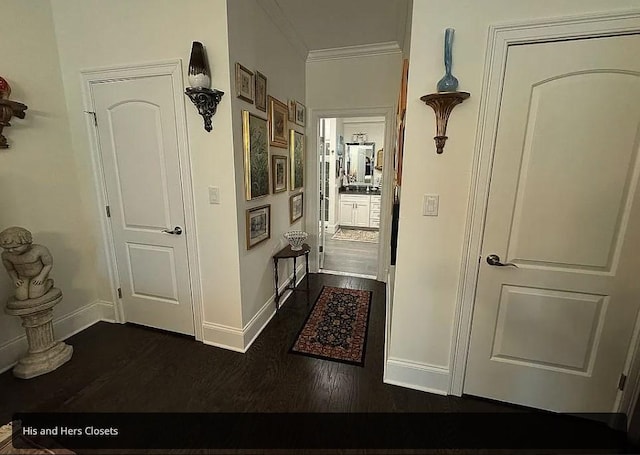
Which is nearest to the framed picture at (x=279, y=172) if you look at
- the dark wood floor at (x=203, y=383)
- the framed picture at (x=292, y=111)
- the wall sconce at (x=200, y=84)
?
the framed picture at (x=292, y=111)

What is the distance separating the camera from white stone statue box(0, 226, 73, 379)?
5.98 ft

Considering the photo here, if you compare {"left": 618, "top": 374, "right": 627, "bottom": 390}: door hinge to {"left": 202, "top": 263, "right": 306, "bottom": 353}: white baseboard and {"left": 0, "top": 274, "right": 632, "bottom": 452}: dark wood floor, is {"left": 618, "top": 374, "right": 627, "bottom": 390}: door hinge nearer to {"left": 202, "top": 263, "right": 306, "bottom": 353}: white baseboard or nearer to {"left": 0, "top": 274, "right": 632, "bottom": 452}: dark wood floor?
{"left": 0, "top": 274, "right": 632, "bottom": 452}: dark wood floor

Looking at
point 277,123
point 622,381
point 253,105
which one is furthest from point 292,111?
point 622,381

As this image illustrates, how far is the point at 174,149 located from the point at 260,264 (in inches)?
45.5

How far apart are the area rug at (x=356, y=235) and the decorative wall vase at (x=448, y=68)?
4.18 metres

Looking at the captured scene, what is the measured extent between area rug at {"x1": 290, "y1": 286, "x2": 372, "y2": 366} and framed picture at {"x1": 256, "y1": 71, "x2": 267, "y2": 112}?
1961mm

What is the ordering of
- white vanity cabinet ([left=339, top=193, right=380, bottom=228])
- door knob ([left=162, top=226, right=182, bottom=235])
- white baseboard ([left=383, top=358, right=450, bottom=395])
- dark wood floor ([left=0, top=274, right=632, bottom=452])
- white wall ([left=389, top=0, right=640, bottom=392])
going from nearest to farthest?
white wall ([left=389, top=0, right=640, bottom=392]) < dark wood floor ([left=0, top=274, right=632, bottom=452]) < white baseboard ([left=383, top=358, right=450, bottom=395]) < door knob ([left=162, top=226, right=182, bottom=235]) < white vanity cabinet ([left=339, top=193, right=380, bottom=228])

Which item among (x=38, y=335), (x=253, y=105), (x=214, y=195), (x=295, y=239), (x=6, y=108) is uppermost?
(x=253, y=105)

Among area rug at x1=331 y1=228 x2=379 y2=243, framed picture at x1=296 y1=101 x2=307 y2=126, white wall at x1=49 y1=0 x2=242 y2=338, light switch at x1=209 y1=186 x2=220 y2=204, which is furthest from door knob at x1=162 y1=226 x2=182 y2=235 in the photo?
area rug at x1=331 y1=228 x2=379 y2=243

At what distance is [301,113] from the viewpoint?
130 inches

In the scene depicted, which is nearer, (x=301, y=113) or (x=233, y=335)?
(x=233, y=335)

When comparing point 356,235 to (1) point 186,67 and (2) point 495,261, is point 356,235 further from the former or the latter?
(1) point 186,67

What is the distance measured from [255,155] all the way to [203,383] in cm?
168

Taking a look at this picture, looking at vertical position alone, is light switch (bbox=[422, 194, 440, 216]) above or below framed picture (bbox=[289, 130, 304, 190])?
below
